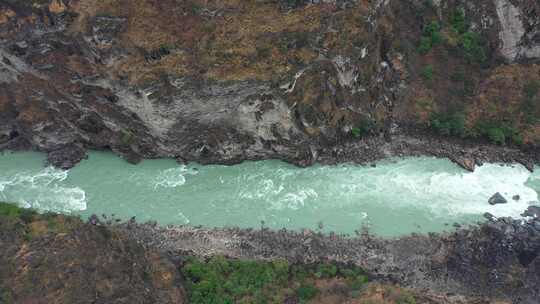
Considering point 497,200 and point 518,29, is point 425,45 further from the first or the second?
point 497,200

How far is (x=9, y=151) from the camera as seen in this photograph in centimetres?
2989

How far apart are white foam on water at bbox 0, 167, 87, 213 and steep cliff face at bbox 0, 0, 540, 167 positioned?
1.34m

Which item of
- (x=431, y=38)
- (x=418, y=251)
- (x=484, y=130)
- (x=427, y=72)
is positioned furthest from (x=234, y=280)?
(x=431, y=38)

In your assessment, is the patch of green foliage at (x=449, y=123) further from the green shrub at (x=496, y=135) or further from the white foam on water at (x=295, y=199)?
the white foam on water at (x=295, y=199)

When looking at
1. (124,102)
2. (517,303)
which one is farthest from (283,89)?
(517,303)

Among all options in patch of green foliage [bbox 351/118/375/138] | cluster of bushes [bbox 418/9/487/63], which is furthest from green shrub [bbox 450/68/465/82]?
patch of green foliage [bbox 351/118/375/138]

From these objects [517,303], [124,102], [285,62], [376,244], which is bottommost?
[517,303]

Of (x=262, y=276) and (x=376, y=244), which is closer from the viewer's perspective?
(x=262, y=276)

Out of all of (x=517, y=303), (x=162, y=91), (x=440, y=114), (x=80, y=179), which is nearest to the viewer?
(x=517, y=303)

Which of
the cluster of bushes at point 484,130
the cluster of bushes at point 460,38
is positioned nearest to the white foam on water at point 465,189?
the cluster of bushes at point 484,130

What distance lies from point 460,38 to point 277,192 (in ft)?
58.4

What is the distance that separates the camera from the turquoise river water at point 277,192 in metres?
26.0

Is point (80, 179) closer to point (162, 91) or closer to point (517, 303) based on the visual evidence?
point (162, 91)

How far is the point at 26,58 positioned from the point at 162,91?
8.95 meters
